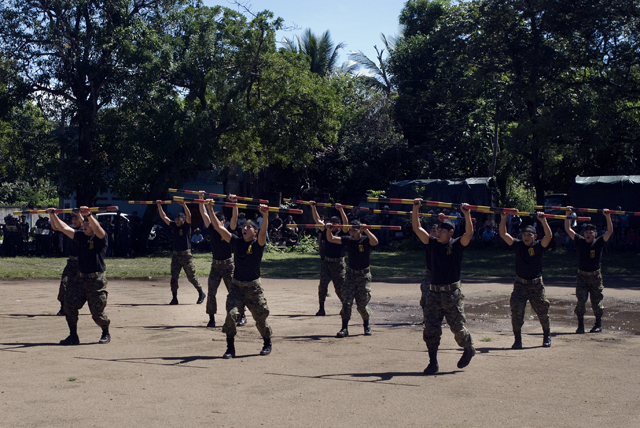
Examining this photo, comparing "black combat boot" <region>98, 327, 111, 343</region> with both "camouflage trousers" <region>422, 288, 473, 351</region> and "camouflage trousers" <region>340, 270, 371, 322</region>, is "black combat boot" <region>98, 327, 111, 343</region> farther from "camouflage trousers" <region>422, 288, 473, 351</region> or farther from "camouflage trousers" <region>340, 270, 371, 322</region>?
"camouflage trousers" <region>422, 288, 473, 351</region>

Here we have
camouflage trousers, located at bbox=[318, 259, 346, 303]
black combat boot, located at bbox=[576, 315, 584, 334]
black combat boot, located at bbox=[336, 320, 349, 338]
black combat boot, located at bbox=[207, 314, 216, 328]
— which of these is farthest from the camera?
camouflage trousers, located at bbox=[318, 259, 346, 303]

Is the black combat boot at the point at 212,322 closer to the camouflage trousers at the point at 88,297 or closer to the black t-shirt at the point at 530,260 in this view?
the camouflage trousers at the point at 88,297

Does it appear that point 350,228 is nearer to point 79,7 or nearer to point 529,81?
point 529,81

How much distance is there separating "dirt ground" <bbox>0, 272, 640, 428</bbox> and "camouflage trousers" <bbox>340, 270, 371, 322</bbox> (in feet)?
1.49

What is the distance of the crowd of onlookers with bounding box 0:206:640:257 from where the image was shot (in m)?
26.0

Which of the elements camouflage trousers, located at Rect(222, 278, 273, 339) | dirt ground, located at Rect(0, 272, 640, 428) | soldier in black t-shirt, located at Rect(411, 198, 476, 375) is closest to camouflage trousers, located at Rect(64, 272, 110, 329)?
dirt ground, located at Rect(0, 272, 640, 428)

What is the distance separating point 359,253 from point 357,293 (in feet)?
2.21

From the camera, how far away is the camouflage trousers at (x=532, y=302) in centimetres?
1001

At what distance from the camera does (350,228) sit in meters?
11.3

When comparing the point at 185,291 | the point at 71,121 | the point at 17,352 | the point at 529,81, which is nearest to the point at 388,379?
the point at 17,352

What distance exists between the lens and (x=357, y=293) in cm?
1084

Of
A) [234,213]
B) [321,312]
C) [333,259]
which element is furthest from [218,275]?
[321,312]

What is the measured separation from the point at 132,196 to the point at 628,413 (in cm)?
2317

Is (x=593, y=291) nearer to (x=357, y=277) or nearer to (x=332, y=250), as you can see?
(x=357, y=277)
